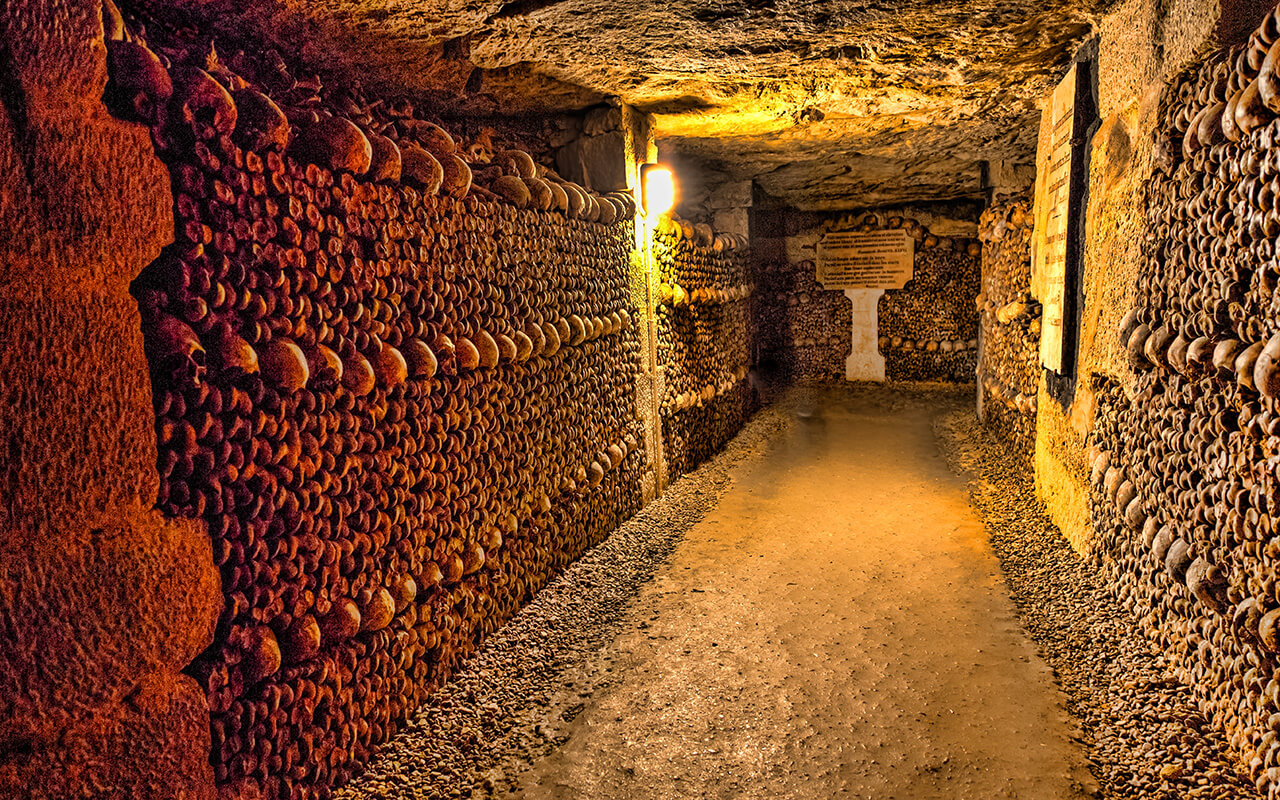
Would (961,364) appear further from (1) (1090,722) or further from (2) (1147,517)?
(1) (1090,722)

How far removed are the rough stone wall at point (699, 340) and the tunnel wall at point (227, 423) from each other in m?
2.57

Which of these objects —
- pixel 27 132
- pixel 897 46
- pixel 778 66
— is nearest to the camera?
pixel 27 132

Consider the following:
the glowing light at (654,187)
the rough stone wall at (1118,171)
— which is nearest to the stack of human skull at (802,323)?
the glowing light at (654,187)

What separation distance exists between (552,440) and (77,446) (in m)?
2.41

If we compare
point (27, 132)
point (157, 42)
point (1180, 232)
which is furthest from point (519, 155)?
point (1180, 232)

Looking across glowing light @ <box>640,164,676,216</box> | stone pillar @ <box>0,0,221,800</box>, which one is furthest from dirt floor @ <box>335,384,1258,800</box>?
glowing light @ <box>640,164,676,216</box>

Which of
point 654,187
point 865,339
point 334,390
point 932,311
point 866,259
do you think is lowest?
point 865,339

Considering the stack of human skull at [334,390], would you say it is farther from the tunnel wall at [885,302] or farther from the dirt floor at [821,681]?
the tunnel wall at [885,302]

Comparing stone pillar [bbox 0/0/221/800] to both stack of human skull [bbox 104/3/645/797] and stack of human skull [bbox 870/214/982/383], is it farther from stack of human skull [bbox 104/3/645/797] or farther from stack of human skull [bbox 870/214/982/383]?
stack of human skull [bbox 870/214/982/383]

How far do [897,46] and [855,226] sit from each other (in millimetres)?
7090

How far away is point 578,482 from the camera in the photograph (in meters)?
4.11

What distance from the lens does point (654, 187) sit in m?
5.25

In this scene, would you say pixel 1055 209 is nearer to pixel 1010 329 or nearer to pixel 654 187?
pixel 1010 329

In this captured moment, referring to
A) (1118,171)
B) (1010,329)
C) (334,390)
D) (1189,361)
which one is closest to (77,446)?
(334,390)
